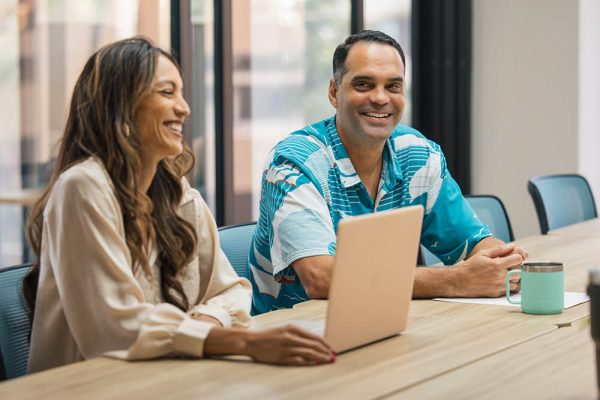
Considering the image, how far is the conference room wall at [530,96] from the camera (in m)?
5.88

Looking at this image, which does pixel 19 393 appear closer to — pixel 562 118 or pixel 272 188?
pixel 272 188

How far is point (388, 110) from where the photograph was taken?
296 cm

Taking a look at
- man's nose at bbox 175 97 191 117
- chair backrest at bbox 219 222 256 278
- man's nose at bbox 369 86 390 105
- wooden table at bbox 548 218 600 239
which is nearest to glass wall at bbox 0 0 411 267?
chair backrest at bbox 219 222 256 278

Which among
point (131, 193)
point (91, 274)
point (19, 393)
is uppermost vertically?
point (131, 193)

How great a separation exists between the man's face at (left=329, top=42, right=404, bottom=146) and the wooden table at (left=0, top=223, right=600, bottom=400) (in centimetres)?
85

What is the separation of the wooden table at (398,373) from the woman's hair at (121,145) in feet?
0.93

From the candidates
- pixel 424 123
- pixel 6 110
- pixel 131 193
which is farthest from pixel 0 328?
pixel 424 123

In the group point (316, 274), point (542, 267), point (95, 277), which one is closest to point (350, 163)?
point (316, 274)

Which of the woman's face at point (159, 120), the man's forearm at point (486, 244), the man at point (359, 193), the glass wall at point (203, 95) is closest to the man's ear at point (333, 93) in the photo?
the man at point (359, 193)

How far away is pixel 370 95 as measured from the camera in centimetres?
296

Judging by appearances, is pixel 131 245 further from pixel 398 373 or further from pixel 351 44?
pixel 351 44

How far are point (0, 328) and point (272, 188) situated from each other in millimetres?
917

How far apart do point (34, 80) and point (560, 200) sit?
89.6 inches

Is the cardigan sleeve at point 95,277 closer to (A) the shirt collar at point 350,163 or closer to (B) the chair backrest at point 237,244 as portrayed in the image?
(B) the chair backrest at point 237,244
